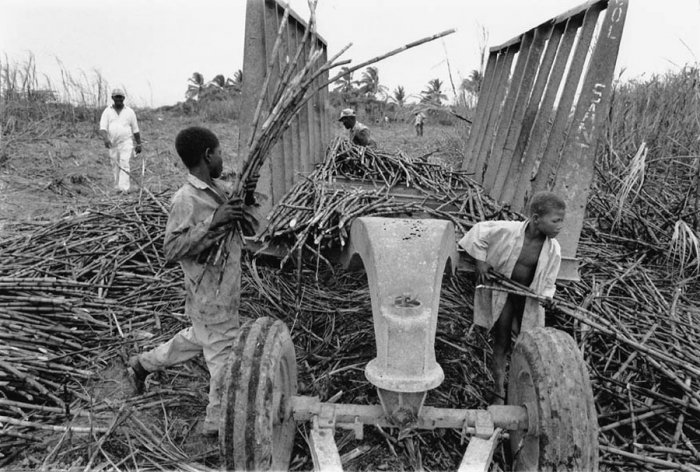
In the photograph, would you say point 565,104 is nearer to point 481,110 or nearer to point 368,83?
point 481,110

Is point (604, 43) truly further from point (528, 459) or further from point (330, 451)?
point (330, 451)

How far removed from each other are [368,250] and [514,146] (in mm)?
2316

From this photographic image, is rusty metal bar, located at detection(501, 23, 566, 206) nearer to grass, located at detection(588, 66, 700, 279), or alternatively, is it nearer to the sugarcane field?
the sugarcane field

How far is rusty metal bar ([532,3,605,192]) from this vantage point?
3.18 m

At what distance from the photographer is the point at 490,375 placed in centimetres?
338

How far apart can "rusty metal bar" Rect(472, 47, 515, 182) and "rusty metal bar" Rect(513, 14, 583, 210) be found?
3.17ft

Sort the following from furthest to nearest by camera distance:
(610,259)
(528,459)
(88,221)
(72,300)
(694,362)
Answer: (88,221) → (610,259) → (72,300) → (694,362) → (528,459)

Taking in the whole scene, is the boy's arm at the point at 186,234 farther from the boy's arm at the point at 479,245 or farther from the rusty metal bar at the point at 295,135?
the rusty metal bar at the point at 295,135

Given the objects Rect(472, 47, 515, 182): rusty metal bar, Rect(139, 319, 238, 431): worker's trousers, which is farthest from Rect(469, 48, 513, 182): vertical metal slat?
Rect(139, 319, 238, 431): worker's trousers

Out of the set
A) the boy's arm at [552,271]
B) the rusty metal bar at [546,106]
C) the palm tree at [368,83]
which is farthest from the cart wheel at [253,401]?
the palm tree at [368,83]

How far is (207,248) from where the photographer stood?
2494 millimetres

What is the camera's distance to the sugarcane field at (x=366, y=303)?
2043 millimetres

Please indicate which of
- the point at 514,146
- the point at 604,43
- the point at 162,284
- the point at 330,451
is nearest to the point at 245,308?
the point at 162,284

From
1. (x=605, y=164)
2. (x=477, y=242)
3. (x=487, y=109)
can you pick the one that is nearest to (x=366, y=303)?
(x=477, y=242)
